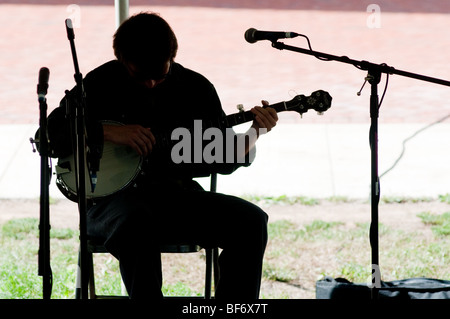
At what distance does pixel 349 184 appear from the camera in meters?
5.90

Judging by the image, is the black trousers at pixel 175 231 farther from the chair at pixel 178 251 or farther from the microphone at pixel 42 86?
the microphone at pixel 42 86

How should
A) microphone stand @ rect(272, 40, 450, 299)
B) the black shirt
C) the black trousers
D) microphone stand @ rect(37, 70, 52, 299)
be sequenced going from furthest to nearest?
the black shirt < the black trousers < microphone stand @ rect(272, 40, 450, 299) < microphone stand @ rect(37, 70, 52, 299)

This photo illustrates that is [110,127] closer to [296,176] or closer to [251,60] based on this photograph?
[296,176]

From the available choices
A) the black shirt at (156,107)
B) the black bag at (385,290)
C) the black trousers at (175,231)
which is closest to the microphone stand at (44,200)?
the black trousers at (175,231)

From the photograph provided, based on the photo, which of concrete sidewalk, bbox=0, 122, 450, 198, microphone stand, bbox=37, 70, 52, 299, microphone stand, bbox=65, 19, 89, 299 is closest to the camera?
microphone stand, bbox=65, 19, 89, 299

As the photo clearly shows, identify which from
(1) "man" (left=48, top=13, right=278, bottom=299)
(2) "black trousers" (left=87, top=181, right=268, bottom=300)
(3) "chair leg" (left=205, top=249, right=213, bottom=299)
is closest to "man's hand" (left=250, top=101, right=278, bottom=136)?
(1) "man" (left=48, top=13, right=278, bottom=299)

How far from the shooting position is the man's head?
3.17 metres

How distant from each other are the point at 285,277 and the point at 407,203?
1565mm

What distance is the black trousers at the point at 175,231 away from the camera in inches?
118

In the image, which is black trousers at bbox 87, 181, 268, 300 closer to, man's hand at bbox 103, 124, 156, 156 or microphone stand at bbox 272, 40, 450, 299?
man's hand at bbox 103, 124, 156, 156

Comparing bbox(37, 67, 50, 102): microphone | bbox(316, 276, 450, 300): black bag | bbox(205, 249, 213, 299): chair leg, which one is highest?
bbox(37, 67, 50, 102): microphone

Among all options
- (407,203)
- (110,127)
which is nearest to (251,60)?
(407,203)

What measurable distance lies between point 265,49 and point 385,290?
784cm

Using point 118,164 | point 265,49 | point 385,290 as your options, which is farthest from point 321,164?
point 265,49
